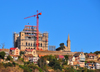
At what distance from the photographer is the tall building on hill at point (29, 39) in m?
136

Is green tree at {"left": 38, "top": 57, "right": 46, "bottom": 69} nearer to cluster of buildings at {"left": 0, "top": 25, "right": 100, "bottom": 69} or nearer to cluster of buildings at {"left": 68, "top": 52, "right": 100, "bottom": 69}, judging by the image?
cluster of buildings at {"left": 0, "top": 25, "right": 100, "bottom": 69}

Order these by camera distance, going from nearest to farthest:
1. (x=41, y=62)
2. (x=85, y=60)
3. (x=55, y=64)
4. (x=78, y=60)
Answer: (x=41, y=62) < (x=55, y=64) < (x=78, y=60) < (x=85, y=60)

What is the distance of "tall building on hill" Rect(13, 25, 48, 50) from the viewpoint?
445ft

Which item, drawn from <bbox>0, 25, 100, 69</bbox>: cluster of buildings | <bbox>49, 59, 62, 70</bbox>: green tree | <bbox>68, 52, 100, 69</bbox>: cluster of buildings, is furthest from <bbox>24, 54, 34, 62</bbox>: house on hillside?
<bbox>68, 52, 100, 69</bbox>: cluster of buildings

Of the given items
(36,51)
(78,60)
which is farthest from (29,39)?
(78,60)

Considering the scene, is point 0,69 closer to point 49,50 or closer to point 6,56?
point 6,56

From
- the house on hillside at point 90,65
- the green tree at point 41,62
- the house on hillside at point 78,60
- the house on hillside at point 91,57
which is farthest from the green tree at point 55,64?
the house on hillside at point 91,57

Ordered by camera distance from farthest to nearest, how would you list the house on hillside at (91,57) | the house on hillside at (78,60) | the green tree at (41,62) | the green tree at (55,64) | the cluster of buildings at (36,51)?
the house on hillside at (91,57)
the house on hillside at (78,60)
the cluster of buildings at (36,51)
the green tree at (55,64)
the green tree at (41,62)

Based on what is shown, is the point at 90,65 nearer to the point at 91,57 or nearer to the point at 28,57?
the point at 91,57

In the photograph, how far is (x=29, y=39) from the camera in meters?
137

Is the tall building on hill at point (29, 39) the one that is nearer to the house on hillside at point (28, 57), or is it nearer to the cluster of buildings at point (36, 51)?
the cluster of buildings at point (36, 51)

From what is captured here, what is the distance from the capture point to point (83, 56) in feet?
434

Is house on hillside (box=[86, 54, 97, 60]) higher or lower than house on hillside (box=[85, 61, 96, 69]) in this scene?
higher

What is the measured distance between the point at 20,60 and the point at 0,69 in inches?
466
